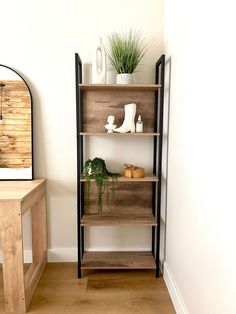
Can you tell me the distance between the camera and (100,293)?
6.07 ft

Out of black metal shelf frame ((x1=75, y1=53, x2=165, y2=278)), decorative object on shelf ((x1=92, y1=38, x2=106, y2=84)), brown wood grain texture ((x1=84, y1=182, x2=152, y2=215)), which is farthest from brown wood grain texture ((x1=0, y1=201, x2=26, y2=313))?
decorative object on shelf ((x1=92, y1=38, x2=106, y2=84))

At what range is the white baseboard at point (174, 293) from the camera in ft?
5.07

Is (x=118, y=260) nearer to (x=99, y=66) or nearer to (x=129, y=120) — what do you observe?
(x=129, y=120)

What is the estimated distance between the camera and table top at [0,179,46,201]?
5.18ft

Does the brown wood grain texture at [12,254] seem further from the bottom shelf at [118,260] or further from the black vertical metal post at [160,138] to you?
the black vertical metal post at [160,138]

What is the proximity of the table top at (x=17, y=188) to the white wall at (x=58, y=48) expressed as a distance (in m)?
0.20

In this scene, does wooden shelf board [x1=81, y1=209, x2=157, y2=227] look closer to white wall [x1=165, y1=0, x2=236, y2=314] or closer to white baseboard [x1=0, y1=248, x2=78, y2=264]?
white wall [x1=165, y1=0, x2=236, y2=314]

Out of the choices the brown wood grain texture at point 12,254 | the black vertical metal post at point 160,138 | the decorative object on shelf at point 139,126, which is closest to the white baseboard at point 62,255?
the brown wood grain texture at point 12,254

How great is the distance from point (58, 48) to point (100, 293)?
1.95m

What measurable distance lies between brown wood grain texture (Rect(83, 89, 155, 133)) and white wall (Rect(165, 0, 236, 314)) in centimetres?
33

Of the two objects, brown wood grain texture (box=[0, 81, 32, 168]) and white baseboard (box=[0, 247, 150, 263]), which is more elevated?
brown wood grain texture (box=[0, 81, 32, 168])

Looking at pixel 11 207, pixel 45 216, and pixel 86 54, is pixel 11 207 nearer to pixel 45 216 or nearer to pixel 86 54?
pixel 45 216

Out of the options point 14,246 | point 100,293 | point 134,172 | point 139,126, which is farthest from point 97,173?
point 100,293

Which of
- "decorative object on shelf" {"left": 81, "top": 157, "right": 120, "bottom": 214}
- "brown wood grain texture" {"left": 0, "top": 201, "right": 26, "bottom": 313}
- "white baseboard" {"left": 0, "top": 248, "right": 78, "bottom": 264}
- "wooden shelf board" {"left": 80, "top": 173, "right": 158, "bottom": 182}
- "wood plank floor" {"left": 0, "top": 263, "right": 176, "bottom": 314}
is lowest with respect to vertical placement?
"wood plank floor" {"left": 0, "top": 263, "right": 176, "bottom": 314}
